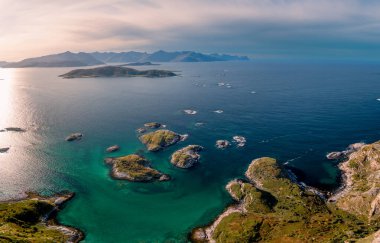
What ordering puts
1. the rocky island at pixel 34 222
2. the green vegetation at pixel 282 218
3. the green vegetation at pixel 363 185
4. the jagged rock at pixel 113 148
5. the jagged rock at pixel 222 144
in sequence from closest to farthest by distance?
the rocky island at pixel 34 222, the green vegetation at pixel 282 218, the green vegetation at pixel 363 185, the jagged rock at pixel 113 148, the jagged rock at pixel 222 144

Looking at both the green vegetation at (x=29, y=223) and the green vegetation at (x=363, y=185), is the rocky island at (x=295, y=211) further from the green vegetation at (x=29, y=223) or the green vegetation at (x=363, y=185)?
the green vegetation at (x=29, y=223)

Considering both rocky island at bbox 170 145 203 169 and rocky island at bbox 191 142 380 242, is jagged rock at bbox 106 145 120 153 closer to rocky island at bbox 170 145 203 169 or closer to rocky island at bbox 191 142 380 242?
rocky island at bbox 170 145 203 169

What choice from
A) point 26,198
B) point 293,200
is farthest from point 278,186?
point 26,198

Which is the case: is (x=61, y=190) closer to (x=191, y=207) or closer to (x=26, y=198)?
(x=26, y=198)

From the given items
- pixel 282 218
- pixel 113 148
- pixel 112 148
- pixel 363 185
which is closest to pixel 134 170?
pixel 113 148

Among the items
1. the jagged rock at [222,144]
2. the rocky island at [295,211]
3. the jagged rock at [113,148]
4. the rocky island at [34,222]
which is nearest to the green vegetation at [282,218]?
the rocky island at [295,211]

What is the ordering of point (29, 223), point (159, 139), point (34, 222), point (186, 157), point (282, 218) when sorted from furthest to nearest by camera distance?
point (159, 139)
point (186, 157)
point (34, 222)
point (29, 223)
point (282, 218)

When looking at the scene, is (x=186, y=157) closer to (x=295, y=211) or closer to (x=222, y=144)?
(x=222, y=144)
